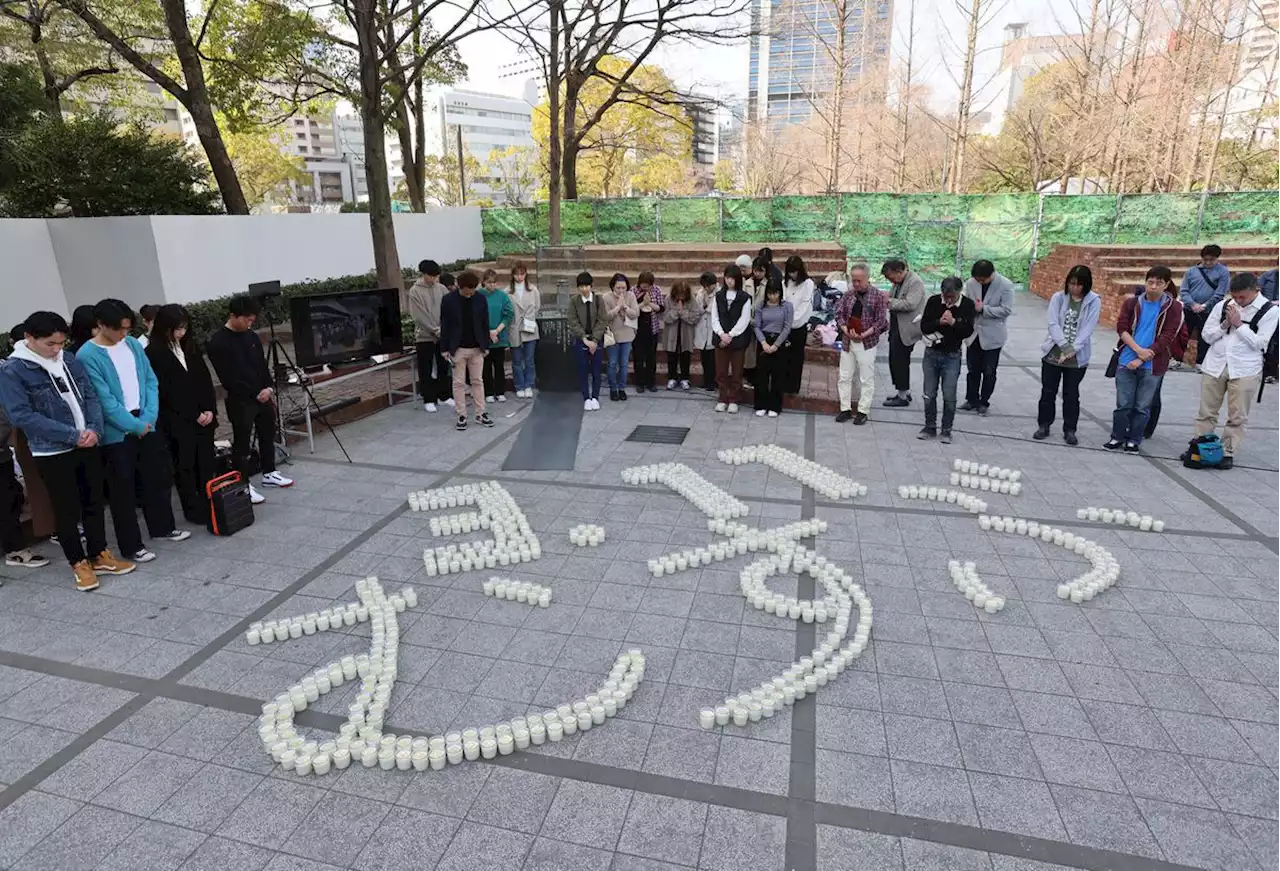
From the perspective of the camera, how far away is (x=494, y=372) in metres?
10.8

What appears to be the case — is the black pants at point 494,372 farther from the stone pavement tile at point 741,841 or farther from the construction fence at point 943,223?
the construction fence at point 943,223

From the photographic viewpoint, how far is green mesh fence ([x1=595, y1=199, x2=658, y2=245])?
22.8 m

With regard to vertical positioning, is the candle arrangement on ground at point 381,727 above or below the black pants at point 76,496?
below

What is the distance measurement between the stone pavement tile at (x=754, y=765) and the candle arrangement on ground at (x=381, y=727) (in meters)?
0.66

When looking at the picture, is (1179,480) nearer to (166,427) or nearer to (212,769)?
(212,769)

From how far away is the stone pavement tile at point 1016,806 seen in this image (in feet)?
10.5

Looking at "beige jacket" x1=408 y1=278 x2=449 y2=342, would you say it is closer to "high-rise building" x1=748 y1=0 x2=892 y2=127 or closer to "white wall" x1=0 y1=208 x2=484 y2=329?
"white wall" x1=0 y1=208 x2=484 y2=329

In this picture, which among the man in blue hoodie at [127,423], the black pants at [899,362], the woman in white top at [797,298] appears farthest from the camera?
the black pants at [899,362]

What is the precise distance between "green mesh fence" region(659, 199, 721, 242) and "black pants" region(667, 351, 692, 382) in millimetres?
12241

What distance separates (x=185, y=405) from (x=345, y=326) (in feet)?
10.8

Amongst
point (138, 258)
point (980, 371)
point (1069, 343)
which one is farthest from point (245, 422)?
point (138, 258)

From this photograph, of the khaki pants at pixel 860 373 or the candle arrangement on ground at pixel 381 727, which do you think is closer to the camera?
the candle arrangement on ground at pixel 381 727

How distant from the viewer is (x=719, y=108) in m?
21.9

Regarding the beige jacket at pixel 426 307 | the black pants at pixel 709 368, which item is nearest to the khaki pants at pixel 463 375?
the beige jacket at pixel 426 307
